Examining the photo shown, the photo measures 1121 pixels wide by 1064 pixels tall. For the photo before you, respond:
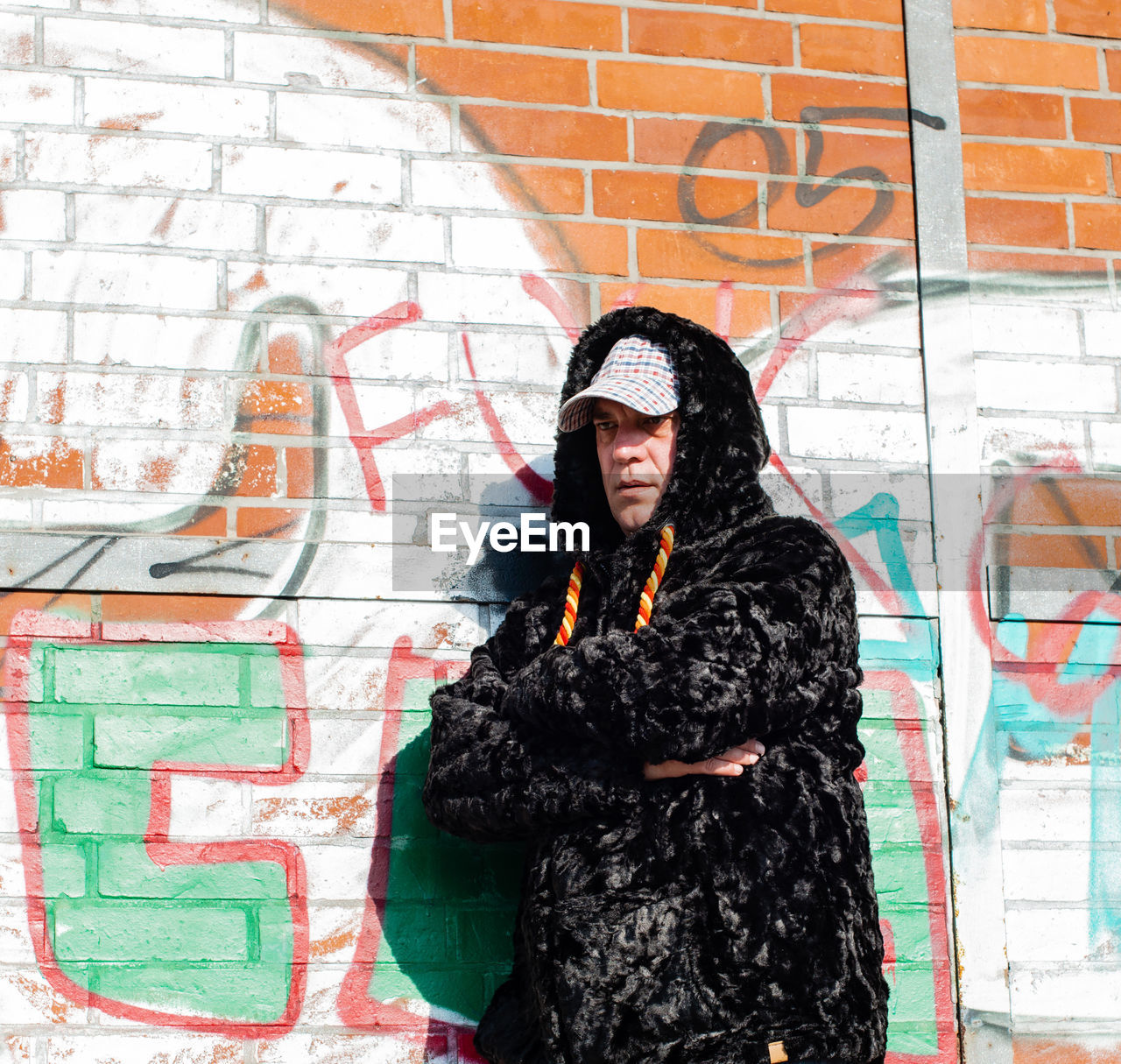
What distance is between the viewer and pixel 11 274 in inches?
121

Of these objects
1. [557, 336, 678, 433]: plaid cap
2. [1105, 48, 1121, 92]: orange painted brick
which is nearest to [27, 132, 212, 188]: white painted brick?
[557, 336, 678, 433]: plaid cap

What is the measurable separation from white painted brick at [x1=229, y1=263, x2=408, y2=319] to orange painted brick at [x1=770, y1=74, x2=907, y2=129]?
1.11 m

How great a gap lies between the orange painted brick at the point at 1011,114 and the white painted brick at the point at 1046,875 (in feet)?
6.15

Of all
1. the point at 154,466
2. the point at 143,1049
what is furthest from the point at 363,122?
the point at 143,1049

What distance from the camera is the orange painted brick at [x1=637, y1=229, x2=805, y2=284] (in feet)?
11.0

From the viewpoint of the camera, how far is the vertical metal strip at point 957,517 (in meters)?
3.14

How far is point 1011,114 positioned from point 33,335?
257 centimetres

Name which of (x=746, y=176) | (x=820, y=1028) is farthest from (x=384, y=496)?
(x=820, y=1028)

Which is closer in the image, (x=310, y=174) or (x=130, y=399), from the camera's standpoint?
(x=130, y=399)

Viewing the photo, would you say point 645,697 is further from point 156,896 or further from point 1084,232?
point 1084,232

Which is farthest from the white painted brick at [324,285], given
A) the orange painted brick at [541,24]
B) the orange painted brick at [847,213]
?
the orange painted brick at [847,213]

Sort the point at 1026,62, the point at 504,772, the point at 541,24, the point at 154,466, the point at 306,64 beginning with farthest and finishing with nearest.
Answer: the point at 1026,62
the point at 541,24
the point at 306,64
the point at 154,466
the point at 504,772

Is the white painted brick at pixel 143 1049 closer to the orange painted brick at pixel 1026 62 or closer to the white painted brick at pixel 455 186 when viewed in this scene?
the white painted brick at pixel 455 186

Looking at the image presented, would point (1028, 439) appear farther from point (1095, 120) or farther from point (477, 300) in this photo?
point (477, 300)
